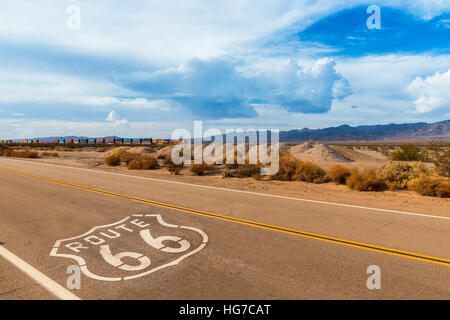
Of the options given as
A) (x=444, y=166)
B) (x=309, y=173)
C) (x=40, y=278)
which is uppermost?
(x=444, y=166)

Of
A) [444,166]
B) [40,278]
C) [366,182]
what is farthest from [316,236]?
[444,166]

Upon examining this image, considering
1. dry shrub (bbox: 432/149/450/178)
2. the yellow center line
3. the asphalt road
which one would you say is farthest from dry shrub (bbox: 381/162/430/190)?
the yellow center line

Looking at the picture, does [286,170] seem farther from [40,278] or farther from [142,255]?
[40,278]

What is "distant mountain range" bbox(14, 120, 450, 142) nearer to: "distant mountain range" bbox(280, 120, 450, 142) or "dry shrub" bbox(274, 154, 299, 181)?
"distant mountain range" bbox(280, 120, 450, 142)

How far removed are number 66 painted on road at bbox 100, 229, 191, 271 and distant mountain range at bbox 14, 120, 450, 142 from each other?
6772 inches

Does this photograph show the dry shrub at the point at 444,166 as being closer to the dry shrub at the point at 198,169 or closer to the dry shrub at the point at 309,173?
the dry shrub at the point at 309,173

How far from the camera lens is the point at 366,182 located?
40.0ft

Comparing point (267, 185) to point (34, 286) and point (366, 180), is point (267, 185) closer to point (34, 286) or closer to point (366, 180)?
point (366, 180)

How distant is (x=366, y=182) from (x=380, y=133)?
197m

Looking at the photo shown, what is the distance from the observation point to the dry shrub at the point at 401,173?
41.2 feet

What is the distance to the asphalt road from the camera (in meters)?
3.93

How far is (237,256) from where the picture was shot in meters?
5.01

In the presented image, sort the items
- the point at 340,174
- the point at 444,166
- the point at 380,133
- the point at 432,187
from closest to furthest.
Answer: the point at 432,187
the point at 340,174
the point at 444,166
the point at 380,133

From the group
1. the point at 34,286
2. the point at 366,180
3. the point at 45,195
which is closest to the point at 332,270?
the point at 34,286
